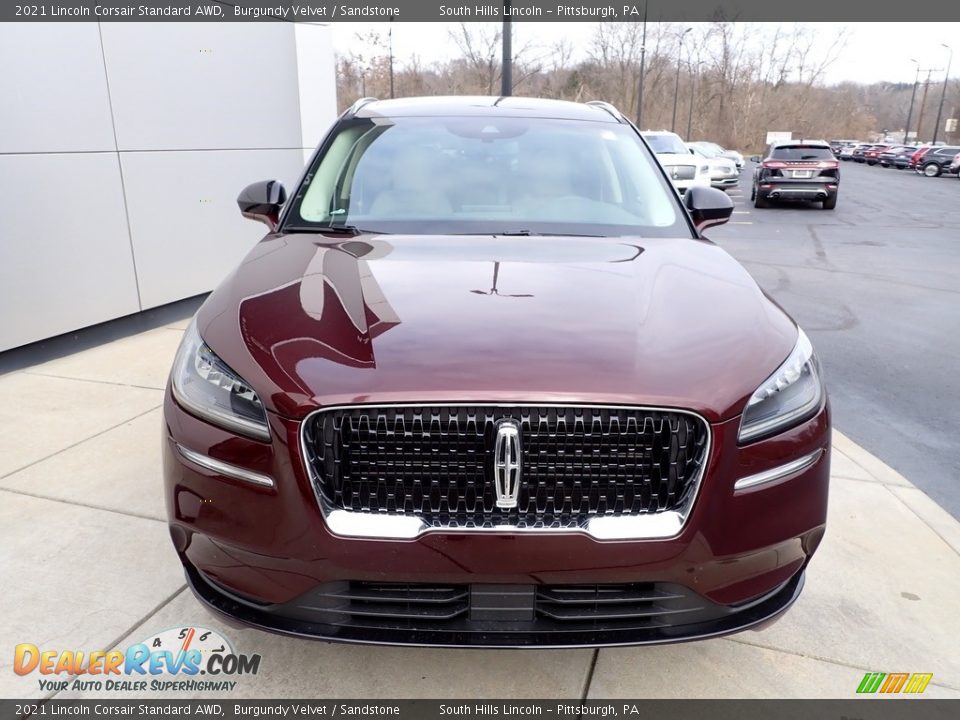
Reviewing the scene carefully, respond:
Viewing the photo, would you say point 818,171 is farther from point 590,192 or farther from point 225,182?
point 590,192

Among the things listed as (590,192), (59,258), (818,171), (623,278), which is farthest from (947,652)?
(818,171)

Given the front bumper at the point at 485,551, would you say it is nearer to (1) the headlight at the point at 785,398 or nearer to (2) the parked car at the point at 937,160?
(1) the headlight at the point at 785,398

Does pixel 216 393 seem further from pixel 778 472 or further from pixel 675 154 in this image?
pixel 675 154

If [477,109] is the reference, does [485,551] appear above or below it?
below

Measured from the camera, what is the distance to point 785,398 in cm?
196

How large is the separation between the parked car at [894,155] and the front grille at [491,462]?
53.2 metres

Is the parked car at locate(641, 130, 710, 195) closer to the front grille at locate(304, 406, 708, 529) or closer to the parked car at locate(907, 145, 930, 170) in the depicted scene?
the front grille at locate(304, 406, 708, 529)

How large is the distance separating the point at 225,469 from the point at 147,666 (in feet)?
2.97

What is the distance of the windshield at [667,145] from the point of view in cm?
1897

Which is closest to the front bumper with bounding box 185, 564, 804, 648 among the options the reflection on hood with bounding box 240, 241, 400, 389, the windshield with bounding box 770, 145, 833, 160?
the reflection on hood with bounding box 240, 241, 400, 389

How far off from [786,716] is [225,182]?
6.65 m

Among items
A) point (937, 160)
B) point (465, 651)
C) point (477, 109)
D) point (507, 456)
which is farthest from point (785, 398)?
point (937, 160)

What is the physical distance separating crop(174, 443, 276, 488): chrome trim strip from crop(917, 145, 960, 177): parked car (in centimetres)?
4517

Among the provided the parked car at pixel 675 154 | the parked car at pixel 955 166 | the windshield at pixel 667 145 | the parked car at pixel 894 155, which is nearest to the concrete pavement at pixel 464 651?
the parked car at pixel 675 154
